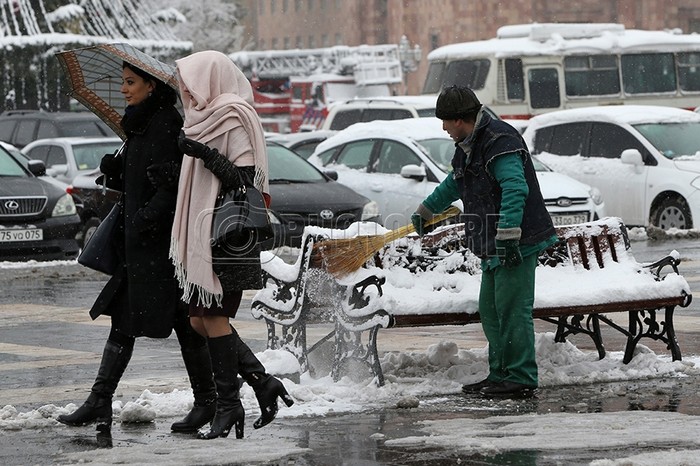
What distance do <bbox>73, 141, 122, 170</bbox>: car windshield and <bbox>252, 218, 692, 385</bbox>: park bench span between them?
1342 centimetres

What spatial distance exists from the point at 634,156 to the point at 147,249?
45.1 feet

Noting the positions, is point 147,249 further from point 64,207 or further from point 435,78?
point 435,78

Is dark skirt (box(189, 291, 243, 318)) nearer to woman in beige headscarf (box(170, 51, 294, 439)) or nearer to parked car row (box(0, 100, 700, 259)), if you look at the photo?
woman in beige headscarf (box(170, 51, 294, 439))

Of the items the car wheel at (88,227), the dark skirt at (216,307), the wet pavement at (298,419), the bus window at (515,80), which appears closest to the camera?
the wet pavement at (298,419)

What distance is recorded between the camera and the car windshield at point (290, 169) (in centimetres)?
1936

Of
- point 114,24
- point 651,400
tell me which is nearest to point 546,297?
point 651,400

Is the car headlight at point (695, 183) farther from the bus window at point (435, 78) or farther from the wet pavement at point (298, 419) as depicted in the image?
the bus window at point (435, 78)

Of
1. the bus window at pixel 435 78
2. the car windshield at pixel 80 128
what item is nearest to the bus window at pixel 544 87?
the bus window at pixel 435 78

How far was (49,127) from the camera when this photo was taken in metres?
26.4

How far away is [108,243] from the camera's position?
7.46m

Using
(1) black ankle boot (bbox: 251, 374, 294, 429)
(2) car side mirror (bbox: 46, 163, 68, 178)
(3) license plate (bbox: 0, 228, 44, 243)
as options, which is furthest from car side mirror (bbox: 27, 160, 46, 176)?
(1) black ankle boot (bbox: 251, 374, 294, 429)

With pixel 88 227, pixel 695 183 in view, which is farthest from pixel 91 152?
pixel 695 183

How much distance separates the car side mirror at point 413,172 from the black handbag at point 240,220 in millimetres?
11803

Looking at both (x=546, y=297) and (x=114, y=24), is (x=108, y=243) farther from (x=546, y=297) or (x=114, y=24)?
(x=114, y=24)
